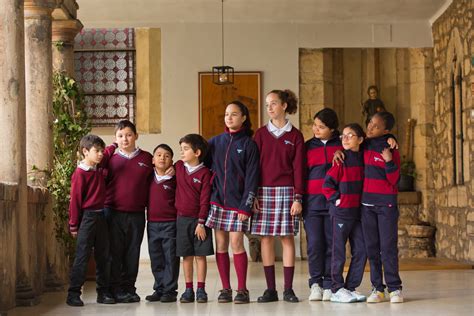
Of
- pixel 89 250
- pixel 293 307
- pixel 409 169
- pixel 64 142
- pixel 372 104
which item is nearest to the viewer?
pixel 293 307

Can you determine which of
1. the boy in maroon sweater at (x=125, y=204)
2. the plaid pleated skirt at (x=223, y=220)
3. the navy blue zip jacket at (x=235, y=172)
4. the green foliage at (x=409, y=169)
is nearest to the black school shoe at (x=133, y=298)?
the boy in maroon sweater at (x=125, y=204)

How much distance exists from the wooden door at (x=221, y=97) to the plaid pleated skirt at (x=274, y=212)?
20.7ft

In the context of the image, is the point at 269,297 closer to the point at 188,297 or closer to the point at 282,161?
the point at 188,297

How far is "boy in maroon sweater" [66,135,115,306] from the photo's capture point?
20.9 feet

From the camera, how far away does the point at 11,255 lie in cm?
611

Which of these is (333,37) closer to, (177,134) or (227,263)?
(177,134)

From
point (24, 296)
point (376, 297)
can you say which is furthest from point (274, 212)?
point (24, 296)

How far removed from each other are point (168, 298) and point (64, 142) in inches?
95.9

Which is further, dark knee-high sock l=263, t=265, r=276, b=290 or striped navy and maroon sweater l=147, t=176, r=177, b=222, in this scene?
striped navy and maroon sweater l=147, t=176, r=177, b=222

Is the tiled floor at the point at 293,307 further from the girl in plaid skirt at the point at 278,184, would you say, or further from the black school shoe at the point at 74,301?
the girl in plaid skirt at the point at 278,184

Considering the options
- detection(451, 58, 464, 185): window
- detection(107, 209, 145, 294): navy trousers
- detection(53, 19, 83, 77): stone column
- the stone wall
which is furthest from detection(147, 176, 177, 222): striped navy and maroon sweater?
detection(451, 58, 464, 185): window

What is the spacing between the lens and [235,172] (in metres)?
6.27

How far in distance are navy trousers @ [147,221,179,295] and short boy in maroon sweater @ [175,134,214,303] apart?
3.1 inches

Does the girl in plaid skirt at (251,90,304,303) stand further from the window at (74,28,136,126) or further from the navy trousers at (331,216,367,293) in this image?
the window at (74,28,136,126)
